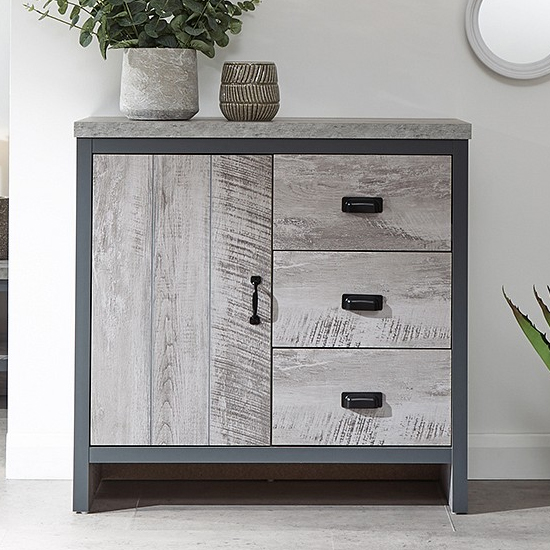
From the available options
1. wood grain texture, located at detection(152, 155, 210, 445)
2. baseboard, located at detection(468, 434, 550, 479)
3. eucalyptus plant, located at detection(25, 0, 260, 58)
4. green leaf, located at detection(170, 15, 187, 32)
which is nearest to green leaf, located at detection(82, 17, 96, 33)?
eucalyptus plant, located at detection(25, 0, 260, 58)

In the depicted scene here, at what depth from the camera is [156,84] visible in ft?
8.43

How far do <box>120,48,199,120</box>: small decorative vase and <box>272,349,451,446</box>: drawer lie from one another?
70 centimetres

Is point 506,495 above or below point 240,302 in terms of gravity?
below

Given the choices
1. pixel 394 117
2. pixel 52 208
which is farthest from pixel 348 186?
pixel 52 208

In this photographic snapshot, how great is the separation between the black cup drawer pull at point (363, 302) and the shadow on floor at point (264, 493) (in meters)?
0.57

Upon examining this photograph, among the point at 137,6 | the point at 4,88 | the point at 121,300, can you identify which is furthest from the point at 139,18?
the point at 4,88

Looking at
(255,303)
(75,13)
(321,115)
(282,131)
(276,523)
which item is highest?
(75,13)

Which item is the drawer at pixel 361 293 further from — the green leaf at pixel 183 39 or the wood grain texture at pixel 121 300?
the green leaf at pixel 183 39

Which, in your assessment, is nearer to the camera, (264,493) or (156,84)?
(156,84)

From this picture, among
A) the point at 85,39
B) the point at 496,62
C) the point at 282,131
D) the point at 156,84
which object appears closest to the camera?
the point at 282,131

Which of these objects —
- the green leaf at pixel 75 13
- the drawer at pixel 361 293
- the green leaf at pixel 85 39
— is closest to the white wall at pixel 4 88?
the green leaf at pixel 75 13

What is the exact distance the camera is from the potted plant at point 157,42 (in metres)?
2.57

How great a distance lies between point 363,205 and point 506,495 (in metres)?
0.94

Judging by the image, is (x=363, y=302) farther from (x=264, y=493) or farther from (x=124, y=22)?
(x=124, y=22)
